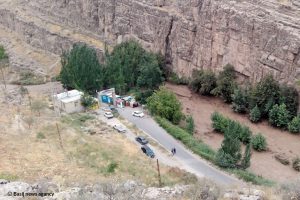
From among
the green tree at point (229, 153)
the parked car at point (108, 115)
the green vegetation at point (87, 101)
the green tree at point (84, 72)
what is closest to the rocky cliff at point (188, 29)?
the green tree at point (84, 72)

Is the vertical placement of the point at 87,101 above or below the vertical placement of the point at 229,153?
below

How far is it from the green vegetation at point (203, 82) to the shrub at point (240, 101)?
4.28m

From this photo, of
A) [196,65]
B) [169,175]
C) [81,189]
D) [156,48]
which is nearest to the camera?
[81,189]

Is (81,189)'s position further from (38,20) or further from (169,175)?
(38,20)

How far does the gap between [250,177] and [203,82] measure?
65.8ft

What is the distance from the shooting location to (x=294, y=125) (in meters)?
50.8

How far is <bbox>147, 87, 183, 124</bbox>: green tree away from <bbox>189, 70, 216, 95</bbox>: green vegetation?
636cm

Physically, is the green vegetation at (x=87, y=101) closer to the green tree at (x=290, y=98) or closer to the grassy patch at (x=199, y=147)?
the grassy patch at (x=199, y=147)

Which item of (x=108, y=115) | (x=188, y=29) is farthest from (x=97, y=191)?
(x=188, y=29)

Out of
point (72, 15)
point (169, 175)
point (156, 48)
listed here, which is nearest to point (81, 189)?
point (169, 175)

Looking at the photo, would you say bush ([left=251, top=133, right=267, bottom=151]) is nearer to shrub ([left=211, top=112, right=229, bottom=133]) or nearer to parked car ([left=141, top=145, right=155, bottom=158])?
shrub ([left=211, top=112, right=229, bottom=133])

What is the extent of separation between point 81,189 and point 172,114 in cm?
2494

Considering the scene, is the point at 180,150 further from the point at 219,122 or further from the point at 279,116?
the point at 279,116

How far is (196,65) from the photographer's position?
207ft
